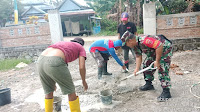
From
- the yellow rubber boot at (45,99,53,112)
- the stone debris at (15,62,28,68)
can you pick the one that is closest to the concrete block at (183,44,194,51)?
the yellow rubber boot at (45,99,53,112)

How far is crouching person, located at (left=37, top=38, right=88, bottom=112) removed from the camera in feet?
7.95

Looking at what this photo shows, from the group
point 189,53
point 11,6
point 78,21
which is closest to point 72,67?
point 189,53

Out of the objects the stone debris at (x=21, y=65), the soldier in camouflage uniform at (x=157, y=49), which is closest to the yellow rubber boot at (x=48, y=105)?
the soldier in camouflage uniform at (x=157, y=49)

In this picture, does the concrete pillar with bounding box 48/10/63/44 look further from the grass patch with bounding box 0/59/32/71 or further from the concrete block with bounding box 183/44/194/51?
the concrete block with bounding box 183/44/194/51

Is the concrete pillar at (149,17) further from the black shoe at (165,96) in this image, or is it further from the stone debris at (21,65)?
the stone debris at (21,65)

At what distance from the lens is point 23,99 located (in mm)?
4199

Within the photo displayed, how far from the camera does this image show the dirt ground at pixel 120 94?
10.5 ft

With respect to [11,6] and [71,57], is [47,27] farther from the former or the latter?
[11,6]

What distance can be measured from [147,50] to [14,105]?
3.21m

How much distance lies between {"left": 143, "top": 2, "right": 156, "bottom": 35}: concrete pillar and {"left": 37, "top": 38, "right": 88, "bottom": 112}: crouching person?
5.43 meters

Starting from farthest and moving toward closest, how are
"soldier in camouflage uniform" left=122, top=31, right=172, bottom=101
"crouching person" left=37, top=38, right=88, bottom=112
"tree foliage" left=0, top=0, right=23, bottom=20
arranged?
"tree foliage" left=0, top=0, right=23, bottom=20
"soldier in camouflage uniform" left=122, top=31, right=172, bottom=101
"crouching person" left=37, top=38, right=88, bottom=112

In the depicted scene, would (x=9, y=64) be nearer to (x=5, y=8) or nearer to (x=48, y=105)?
(x=48, y=105)

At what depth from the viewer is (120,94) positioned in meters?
3.92

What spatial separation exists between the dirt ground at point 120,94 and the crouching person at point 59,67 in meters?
0.85
